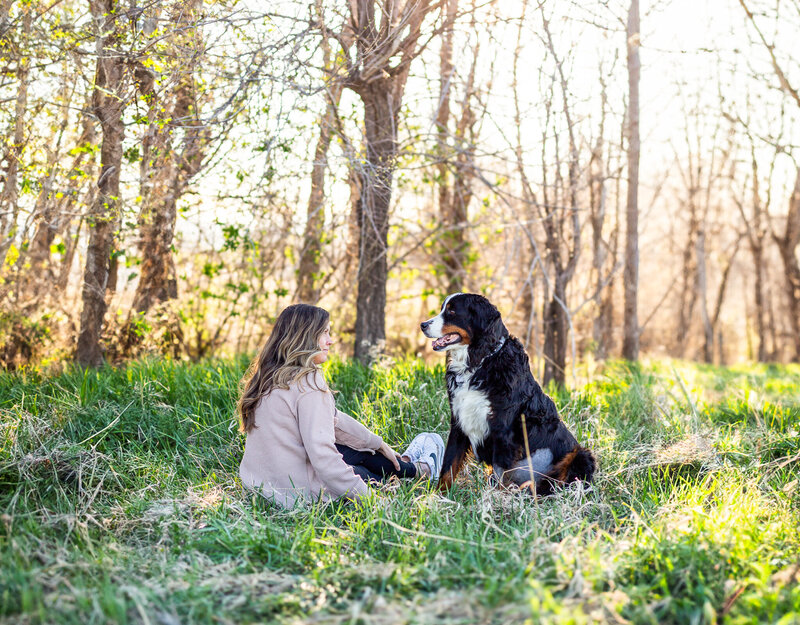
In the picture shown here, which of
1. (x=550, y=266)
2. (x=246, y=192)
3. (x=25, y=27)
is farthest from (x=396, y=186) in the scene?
(x=25, y=27)

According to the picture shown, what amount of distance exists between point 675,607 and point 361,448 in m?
2.13

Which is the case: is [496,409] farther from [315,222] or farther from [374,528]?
[315,222]

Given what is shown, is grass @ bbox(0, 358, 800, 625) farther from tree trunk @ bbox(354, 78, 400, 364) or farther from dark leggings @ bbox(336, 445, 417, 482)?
tree trunk @ bbox(354, 78, 400, 364)

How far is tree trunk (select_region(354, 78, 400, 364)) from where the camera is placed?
6402 millimetres

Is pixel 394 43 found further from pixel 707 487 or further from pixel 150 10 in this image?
pixel 707 487

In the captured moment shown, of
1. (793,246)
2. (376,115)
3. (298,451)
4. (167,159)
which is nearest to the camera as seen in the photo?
(298,451)

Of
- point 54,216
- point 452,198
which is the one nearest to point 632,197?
point 452,198

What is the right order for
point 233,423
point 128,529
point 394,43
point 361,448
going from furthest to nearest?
1. point 394,43
2. point 233,423
3. point 361,448
4. point 128,529

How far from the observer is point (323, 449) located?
11.7 ft

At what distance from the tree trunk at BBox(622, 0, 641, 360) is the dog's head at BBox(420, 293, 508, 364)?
4.78 m

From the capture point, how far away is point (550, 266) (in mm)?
9891

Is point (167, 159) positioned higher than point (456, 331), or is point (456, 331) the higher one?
point (167, 159)

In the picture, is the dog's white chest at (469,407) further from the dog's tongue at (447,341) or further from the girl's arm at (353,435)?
the girl's arm at (353,435)

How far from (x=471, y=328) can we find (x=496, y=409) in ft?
1.66
